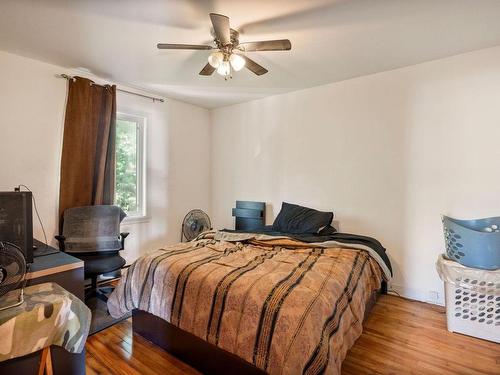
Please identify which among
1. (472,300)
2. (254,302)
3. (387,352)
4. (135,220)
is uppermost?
(135,220)

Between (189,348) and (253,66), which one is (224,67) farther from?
(189,348)

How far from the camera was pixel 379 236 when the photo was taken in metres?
2.91

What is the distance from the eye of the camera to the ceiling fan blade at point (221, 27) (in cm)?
160

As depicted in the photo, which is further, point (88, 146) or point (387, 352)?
point (88, 146)

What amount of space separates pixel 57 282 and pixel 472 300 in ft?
9.86

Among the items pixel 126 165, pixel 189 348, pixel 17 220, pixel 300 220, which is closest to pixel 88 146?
pixel 126 165

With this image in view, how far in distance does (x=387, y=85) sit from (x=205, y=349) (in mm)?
3001

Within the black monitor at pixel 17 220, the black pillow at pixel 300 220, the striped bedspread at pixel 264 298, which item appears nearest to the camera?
the striped bedspread at pixel 264 298

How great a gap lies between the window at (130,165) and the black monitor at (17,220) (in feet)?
5.27

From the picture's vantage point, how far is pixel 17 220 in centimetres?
170

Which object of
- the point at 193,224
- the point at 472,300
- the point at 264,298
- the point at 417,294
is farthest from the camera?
the point at 193,224

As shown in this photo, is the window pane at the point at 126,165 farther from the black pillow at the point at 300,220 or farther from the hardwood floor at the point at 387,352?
the black pillow at the point at 300,220

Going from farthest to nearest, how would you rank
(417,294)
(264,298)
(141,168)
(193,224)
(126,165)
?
(193,224) → (141,168) → (126,165) → (417,294) → (264,298)

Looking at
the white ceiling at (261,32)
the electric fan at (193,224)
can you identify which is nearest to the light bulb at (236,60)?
the white ceiling at (261,32)
